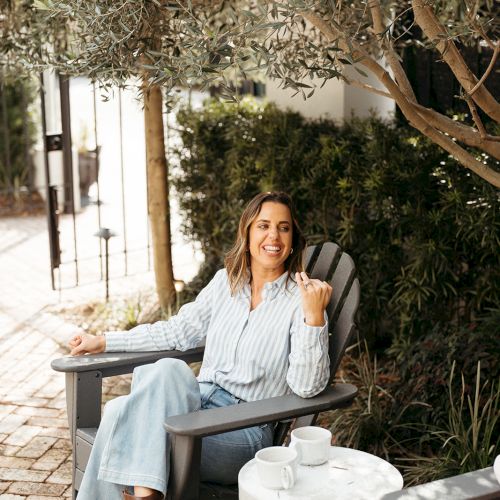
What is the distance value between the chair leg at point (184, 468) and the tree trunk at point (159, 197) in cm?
306

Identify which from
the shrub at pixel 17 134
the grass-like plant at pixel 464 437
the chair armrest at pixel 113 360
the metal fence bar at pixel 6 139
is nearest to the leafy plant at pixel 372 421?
the grass-like plant at pixel 464 437

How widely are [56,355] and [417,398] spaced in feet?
7.72

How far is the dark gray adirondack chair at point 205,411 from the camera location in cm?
296

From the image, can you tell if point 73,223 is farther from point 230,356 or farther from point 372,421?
point 230,356

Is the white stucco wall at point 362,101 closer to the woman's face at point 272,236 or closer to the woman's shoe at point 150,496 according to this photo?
the woman's face at point 272,236

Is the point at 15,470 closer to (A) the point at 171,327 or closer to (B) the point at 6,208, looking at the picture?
(A) the point at 171,327

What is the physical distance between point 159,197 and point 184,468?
10.4 feet

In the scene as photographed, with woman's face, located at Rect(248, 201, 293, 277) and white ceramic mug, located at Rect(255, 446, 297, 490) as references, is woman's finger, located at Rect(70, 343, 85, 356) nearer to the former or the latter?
woman's face, located at Rect(248, 201, 293, 277)

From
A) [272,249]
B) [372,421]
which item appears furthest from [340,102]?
[272,249]

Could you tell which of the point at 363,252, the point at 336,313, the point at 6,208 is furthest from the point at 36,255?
the point at 336,313

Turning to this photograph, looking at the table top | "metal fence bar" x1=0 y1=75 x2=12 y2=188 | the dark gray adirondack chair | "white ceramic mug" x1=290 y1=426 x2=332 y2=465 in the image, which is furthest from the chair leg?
"metal fence bar" x1=0 y1=75 x2=12 y2=188

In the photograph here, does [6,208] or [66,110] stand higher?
[66,110]

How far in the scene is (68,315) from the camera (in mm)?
6504

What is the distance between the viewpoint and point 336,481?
279cm
